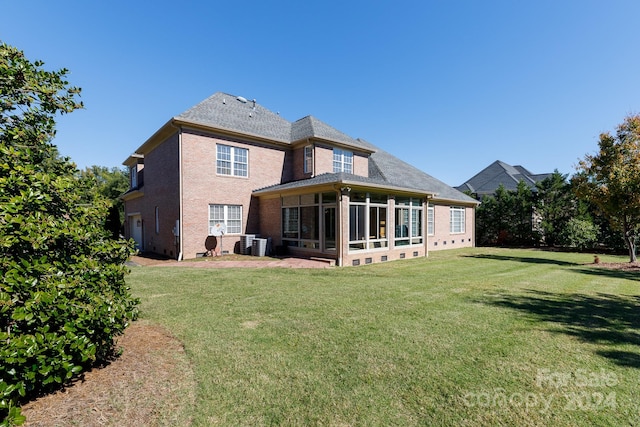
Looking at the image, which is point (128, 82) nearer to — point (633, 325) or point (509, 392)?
point (509, 392)

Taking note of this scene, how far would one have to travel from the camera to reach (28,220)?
274 centimetres

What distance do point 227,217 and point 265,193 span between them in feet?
8.12

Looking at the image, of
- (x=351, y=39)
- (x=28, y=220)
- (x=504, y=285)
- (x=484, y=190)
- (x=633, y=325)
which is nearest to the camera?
(x=28, y=220)

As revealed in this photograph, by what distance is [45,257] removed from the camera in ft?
9.50

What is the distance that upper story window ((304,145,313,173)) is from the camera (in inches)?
655

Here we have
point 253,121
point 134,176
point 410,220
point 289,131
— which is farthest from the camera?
point 134,176

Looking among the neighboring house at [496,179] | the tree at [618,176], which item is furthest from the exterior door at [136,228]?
the neighboring house at [496,179]

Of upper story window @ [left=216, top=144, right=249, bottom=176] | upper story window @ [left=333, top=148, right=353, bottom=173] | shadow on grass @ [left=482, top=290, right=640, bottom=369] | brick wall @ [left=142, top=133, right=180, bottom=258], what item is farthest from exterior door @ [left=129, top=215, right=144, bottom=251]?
shadow on grass @ [left=482, top=290, right=640, bottom=369]

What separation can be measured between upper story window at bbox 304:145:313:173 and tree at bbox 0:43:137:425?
43.5ft

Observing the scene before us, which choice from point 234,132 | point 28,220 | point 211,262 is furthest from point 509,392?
point 234,132

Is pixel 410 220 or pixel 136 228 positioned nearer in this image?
pixel 410 220

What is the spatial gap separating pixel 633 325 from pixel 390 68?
14.8 metres

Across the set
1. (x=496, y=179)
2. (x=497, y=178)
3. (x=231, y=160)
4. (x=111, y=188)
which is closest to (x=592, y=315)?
(x=231, y=160)

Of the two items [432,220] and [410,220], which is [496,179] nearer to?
[432,220]
